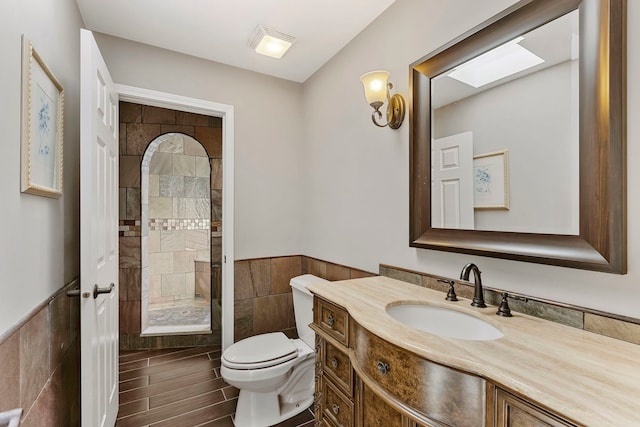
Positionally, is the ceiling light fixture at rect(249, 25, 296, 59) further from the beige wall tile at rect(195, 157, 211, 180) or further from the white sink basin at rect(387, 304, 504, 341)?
the beige wall tile at rect(195, 157, 211, 180)

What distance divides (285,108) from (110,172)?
1.45 metres

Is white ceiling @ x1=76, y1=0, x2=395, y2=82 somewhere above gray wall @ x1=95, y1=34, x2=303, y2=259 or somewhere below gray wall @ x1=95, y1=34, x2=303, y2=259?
above

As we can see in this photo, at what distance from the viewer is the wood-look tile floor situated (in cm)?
189

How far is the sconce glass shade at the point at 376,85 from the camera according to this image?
1.57 meters

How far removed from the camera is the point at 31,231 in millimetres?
1102

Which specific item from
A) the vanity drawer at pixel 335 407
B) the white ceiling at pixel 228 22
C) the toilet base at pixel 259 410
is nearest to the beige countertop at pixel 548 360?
the vanity drawer at pixel 335 407

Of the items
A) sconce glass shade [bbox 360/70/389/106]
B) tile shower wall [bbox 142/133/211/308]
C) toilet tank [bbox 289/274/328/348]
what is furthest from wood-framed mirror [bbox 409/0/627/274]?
tile shower wall [bbox 142/133/211/308]

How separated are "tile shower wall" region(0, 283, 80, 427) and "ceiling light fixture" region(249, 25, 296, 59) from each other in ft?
5.78

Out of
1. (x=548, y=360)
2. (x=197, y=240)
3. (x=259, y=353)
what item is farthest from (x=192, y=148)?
(x=548, y=360)

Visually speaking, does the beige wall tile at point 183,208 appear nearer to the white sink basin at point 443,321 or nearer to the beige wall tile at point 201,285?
the beige wall tile at point 201,285

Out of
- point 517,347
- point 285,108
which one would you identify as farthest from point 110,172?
point 517,347

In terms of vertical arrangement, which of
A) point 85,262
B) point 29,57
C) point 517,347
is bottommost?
point 517,347

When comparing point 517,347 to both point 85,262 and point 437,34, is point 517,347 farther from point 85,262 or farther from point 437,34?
point 85,262

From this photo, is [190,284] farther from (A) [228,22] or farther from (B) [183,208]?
(A) [228,22]
